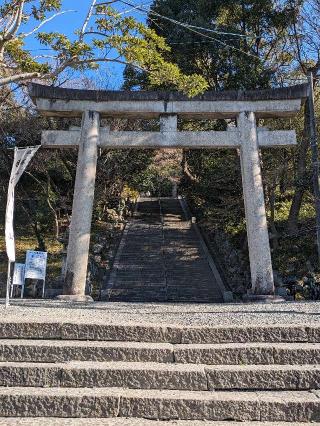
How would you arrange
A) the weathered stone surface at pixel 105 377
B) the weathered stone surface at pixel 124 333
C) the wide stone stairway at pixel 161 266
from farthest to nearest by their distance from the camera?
the wide stone stairway at pixel 161 266
the weathered stone surface at pixel 124 333
the weathered stone surface at pixel 105 377

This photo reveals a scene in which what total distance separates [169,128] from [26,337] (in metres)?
7.03

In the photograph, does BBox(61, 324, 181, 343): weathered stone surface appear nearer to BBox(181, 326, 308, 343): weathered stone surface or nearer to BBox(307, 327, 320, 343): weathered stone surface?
BBox(181, 326, 308, 343): weathered stone surface

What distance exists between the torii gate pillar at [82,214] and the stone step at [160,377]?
5.48 metres

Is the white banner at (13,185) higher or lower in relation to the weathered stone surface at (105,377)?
higher

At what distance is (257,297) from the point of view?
951 centimetres

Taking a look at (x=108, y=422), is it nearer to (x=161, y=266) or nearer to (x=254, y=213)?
(x=254, y=213)

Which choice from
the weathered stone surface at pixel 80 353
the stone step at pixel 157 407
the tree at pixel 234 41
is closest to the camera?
the stone step at pixel 157 407

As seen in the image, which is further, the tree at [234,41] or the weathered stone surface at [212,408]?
the tree at [234,41]

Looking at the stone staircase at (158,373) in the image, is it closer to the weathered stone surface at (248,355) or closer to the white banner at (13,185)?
the weathered stone surface at (248,355)

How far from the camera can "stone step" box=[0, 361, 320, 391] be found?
386cm

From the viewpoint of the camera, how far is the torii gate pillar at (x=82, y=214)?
9.64 m

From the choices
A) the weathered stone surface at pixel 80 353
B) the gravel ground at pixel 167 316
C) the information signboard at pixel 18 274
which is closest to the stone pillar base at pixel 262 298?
the gravel ground at pixel 167 316

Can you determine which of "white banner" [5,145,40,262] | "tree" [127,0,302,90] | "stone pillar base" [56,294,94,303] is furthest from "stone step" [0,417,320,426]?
"tree" [127,0,302,90]

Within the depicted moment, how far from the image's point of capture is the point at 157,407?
11.9ft
